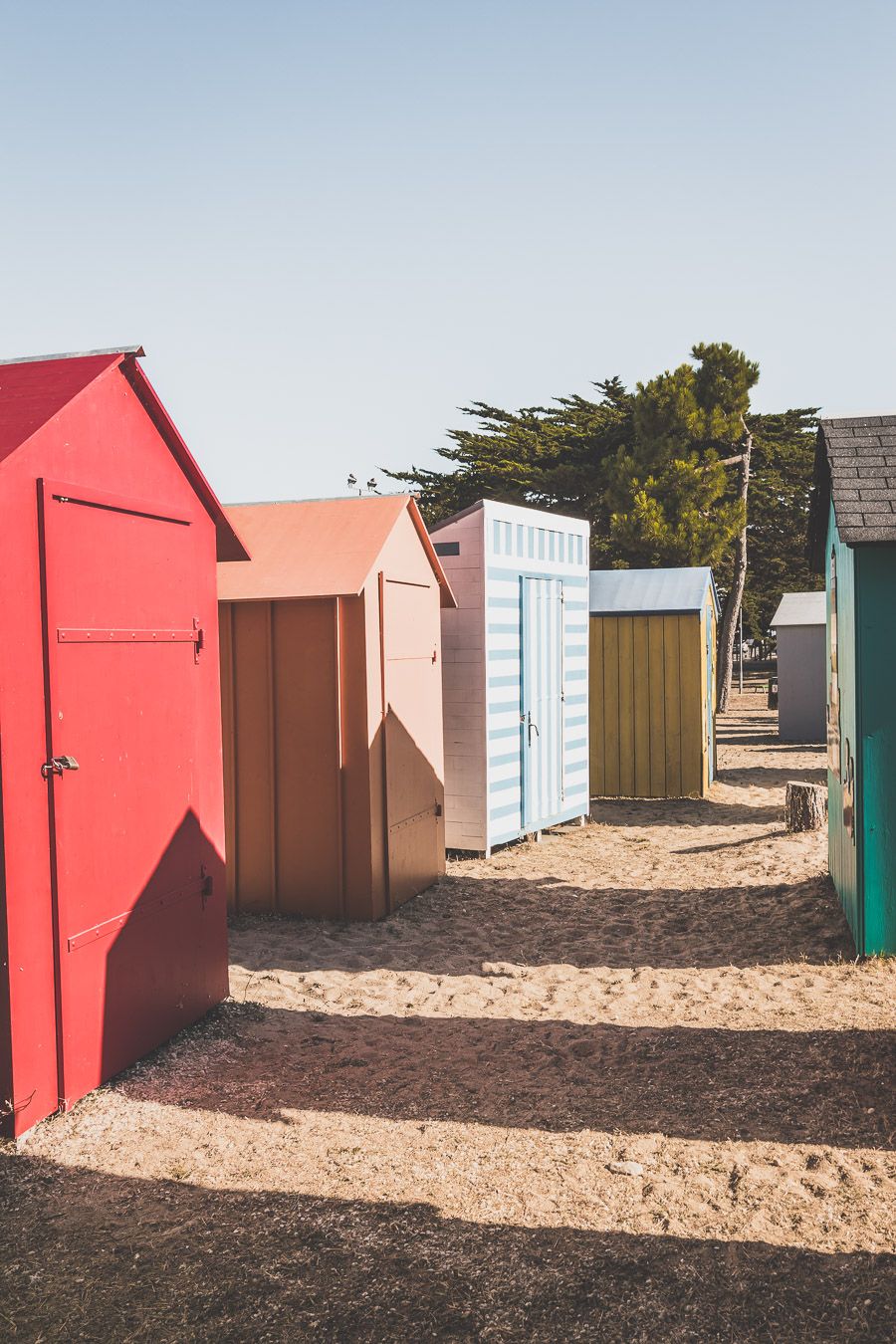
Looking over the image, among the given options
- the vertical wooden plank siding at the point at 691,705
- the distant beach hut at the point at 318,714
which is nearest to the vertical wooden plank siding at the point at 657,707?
the vertical wooden plank siding at the point at 691,705

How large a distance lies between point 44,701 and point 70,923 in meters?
0.90

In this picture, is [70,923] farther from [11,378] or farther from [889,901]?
[889,901]

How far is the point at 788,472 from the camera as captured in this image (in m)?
30.3

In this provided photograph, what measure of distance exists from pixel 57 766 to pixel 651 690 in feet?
32.6

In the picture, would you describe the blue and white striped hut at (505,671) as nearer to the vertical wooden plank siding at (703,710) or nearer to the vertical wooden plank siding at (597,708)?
the vertical wooden plank siding at (597,708)

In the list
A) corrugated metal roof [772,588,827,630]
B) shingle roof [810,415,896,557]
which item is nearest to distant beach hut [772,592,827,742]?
corrugated metal roof [772,588,827,630]

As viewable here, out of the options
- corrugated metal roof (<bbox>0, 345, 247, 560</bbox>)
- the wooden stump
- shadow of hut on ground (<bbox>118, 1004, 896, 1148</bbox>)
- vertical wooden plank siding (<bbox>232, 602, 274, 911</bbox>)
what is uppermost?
corrugated metal roof (<bbox>0, 345, 247, 560</bbox>)

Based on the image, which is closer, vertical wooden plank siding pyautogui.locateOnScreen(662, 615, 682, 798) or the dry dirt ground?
the dry dirt ground

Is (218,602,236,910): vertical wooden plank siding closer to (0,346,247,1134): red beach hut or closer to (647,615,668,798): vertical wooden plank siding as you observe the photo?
(0,346,247,1134): red beach hut

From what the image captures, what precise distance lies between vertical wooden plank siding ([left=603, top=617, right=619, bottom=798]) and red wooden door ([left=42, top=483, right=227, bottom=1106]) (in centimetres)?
853

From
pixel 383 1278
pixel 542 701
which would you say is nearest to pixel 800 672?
pixel 542 701

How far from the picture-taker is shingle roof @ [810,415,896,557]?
19.2 feet

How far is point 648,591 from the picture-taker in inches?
533

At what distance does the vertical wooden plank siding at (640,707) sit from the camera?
13.3m
